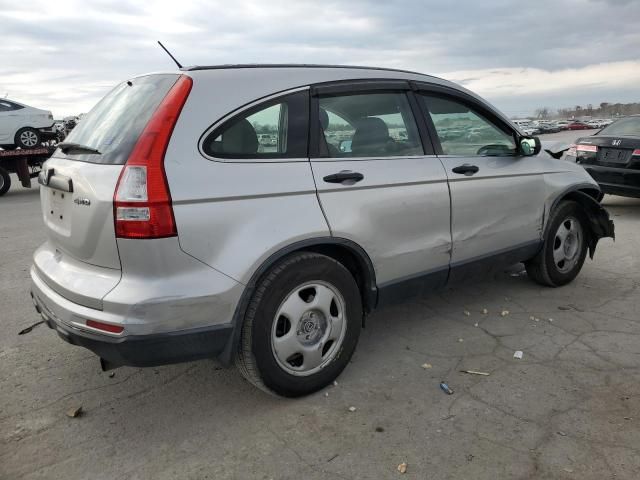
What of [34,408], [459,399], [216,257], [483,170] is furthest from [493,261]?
[34,408]

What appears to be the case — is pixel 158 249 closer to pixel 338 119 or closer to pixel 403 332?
pixel 338 119

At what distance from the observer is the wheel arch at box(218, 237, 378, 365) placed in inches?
104

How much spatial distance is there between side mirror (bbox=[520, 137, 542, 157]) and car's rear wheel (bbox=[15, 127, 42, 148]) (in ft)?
47.1

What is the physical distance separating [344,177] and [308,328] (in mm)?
866

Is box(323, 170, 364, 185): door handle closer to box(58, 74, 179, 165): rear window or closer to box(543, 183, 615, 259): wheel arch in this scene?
box(58, 74, 179, 165): rear window

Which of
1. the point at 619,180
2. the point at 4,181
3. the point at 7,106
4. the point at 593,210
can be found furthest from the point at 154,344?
the point at 7,106

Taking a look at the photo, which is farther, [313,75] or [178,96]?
[313,75]

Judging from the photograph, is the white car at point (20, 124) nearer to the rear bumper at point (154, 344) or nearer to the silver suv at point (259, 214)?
the silver suv at point (259, 214)

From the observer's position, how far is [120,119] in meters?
2.78

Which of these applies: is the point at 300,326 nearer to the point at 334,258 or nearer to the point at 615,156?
the point at 334,258

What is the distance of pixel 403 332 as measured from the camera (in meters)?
3.94

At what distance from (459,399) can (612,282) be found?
2752 millimetres

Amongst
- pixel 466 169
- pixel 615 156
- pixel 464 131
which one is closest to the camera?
pixel 466 169

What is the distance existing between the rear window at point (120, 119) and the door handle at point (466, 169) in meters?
1.92
